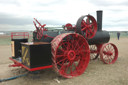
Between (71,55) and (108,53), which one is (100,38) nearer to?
(108,53)

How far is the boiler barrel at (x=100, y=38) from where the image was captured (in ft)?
21.8

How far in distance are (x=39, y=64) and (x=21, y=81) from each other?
1094 millimetres

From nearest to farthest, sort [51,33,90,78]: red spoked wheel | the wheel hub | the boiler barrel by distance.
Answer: the wheel hub → [51,33,90,78]: red spoked wheel → the boiler barrel

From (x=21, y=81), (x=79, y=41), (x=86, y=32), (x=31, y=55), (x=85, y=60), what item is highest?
(x=86, y=32)

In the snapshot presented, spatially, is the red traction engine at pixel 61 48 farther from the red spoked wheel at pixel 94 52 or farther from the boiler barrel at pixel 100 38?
the red spoked wheel at pixel 94 52

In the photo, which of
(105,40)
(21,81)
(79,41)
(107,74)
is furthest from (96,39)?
(21,81)

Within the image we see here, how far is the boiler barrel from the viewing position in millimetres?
6656

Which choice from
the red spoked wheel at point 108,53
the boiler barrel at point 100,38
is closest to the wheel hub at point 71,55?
the boiler barrel at point 100,38

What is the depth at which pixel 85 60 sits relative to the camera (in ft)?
18.3

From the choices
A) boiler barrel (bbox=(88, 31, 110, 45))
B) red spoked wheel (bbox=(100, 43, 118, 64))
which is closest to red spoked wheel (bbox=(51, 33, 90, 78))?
boiler barrel (bbox=(88, 31, 110, 45))

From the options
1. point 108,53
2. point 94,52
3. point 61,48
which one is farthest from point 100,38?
point 61,48

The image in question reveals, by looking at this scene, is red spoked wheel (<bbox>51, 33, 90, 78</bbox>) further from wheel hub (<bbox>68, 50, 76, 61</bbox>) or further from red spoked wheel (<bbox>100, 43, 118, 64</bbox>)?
red spoked wheel (<bbox>100, 43, 118, 64</bbox>)

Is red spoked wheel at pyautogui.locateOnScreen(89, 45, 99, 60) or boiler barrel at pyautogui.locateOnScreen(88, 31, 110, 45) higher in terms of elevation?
boiler barrel at pyautogui.locateOnScreen(88, 31, 110, 45)

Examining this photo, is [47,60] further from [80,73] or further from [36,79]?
[80,73]
